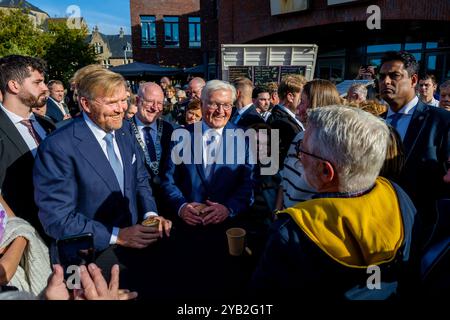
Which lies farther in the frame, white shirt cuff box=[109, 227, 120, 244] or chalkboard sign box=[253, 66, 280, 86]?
chalkboard sign box=[253, 66, 280, 86]

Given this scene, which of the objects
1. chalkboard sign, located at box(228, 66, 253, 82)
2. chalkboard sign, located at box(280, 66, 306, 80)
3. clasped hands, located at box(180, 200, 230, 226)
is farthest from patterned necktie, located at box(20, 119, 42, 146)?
chalkboard sign, located at box(280, 66, 306, 80)

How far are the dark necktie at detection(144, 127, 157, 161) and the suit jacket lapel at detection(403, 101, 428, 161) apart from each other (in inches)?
94.2

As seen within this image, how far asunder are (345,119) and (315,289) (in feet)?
2.13

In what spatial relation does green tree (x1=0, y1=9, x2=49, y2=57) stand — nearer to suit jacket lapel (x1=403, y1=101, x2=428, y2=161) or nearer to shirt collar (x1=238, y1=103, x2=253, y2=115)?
shirt collar (x1=238, y1=103, x2=253, y2=115)

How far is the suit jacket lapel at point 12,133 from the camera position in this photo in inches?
91.2

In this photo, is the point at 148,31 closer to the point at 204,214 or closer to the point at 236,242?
the point at 204,214

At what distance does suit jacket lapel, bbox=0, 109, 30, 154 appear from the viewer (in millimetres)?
2316

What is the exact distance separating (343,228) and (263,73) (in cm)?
803

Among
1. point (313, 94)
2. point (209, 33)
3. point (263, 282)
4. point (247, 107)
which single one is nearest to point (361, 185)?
point (263, 282)

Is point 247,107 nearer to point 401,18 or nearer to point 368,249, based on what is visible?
point 368,249

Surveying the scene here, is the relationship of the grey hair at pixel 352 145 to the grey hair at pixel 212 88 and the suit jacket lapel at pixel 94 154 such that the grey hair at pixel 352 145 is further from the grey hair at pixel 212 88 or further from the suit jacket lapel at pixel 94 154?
the grey hair at pixel 212 88

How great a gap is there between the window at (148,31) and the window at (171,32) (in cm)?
114

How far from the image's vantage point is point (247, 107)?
4871 mm

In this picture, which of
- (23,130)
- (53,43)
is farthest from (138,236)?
(53,43)
